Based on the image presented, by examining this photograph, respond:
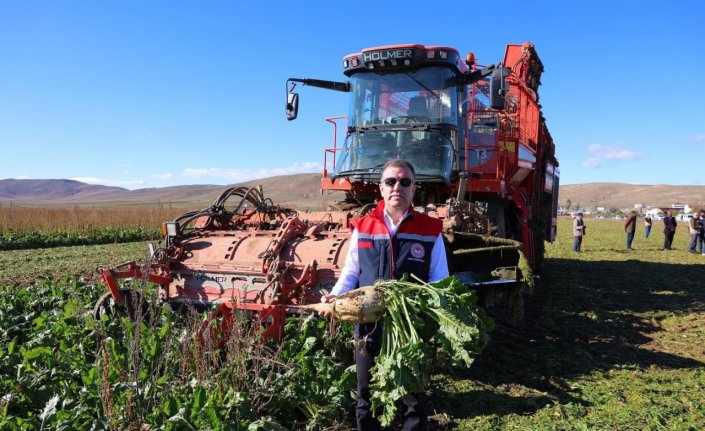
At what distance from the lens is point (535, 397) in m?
4.50

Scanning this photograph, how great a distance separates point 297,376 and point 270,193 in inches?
5407

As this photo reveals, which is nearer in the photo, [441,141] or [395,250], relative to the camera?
[395,250]

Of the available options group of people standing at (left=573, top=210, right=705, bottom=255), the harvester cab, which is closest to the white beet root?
the harvester cab

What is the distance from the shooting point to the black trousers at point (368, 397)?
118 inches

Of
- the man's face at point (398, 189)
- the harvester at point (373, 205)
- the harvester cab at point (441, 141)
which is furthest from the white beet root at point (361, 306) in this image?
the harvester cab at point (441, 141)

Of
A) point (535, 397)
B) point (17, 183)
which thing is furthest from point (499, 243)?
point (17, 183)

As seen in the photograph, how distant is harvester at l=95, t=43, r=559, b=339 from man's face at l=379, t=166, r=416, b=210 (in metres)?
1.48

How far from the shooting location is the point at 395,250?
3053 mm

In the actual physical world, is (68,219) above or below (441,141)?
below

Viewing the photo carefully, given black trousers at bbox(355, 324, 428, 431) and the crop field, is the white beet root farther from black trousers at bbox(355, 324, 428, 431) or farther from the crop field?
the crop field

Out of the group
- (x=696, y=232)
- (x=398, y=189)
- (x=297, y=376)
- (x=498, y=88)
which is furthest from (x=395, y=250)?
(x=696, y=232)

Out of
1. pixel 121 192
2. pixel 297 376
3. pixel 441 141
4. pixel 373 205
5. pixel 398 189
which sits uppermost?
pixel 441 141

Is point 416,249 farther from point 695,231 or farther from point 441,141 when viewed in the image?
point 695,231

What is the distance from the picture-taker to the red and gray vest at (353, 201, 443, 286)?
302 cm
